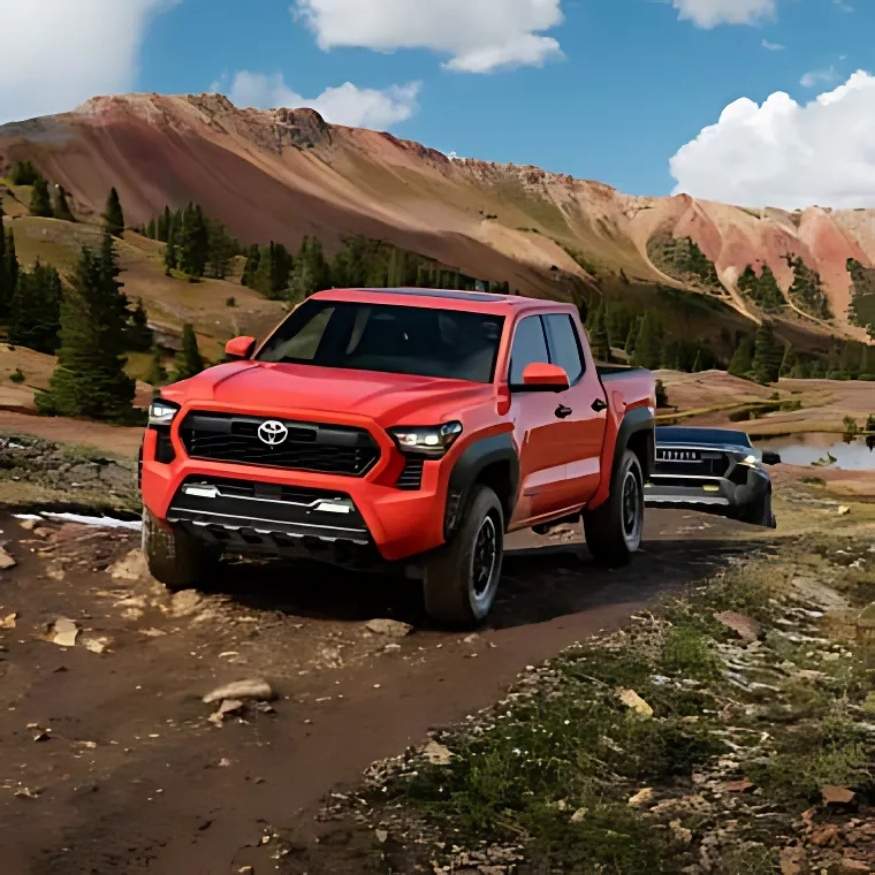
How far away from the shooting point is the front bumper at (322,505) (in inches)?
287

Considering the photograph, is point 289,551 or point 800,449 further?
point 800,449

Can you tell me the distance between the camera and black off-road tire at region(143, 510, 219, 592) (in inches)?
321

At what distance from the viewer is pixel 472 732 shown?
5895 mm

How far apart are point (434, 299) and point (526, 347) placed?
30.8 inches

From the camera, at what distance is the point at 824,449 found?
69188mm

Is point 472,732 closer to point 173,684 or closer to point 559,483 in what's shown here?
point 173,684

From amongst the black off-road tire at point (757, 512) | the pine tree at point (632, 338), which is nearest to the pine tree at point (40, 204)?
the pine tree at point (632, 338)

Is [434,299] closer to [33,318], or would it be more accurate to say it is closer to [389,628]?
[389,628]

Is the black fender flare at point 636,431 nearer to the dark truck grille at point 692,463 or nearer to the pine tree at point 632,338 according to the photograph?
the dark truck grille at point 692,463

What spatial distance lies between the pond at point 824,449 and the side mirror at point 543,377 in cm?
4640

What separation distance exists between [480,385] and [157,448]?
218cm

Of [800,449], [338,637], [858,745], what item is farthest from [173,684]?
[800,449]

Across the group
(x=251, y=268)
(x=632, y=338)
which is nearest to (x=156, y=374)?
(x=251, y=268)

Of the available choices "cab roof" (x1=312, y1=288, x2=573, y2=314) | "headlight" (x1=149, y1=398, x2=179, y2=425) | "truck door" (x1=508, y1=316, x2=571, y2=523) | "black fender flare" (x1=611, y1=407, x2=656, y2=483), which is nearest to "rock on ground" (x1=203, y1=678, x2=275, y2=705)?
"headlight" (x1=149, y1=398, x2=179, y2=425)
